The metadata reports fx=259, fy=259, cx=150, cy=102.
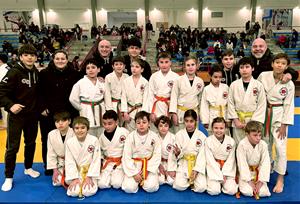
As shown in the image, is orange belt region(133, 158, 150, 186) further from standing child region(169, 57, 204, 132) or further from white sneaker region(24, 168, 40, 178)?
white sneaker region(24, 168, 40, 178)

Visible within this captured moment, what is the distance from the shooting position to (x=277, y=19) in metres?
20.9

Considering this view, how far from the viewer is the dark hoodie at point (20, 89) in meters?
3.23

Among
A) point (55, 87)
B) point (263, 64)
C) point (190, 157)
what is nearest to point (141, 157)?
point (190, 157)

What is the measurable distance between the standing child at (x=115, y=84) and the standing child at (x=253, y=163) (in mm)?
1837

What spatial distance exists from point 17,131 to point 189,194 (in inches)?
92.6

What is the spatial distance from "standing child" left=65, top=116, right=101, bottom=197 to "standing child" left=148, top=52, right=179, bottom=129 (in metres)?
0.96

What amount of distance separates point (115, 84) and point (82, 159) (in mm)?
1181

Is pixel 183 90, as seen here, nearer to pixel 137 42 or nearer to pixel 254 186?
pixel 137 42

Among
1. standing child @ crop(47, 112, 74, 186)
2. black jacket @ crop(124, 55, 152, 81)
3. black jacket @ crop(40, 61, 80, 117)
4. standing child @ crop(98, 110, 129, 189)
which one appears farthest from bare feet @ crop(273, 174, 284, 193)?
black jacket @ crop(40, 61, 80, 117)

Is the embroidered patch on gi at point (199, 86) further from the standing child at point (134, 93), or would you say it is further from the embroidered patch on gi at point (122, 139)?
the embroidered patch on gi at point (122, 139)

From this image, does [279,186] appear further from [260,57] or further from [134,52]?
[134,52]

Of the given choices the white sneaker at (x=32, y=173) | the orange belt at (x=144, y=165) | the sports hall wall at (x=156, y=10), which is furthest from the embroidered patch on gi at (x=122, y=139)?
the sports hall wall at (x=156, y=10)

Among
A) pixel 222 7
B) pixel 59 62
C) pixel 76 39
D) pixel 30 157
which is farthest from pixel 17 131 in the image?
pixel 222 7

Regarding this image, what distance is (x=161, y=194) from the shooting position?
3.24 meters
